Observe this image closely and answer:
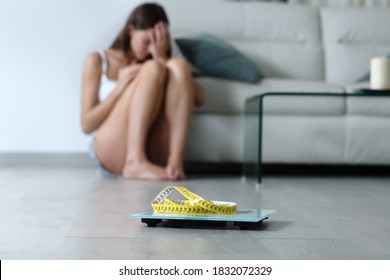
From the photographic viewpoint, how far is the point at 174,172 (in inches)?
125

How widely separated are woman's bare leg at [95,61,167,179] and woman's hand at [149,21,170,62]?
0.20 metres

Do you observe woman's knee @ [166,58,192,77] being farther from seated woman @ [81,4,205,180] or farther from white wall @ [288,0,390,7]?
white wall @ [288,0,390,7]

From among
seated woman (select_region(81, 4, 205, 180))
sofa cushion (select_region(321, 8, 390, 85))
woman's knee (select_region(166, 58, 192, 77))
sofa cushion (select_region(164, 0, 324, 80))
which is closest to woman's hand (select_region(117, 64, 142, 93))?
seated woman (select_region(81, 4, 205, 180))

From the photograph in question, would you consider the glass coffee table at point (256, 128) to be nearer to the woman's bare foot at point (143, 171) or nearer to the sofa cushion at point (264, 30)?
the woman's bare foot at point (143, 171)

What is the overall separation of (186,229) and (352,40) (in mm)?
2790

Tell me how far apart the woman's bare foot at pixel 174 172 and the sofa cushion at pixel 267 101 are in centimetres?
45

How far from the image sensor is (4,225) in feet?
5.81

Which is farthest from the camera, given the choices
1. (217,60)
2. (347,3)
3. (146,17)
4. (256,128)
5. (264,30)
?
(347,3)

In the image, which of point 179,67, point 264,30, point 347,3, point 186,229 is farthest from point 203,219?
point 347,3

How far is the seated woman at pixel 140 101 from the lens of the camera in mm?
3178

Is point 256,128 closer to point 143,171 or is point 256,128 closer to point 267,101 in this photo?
point 267,101

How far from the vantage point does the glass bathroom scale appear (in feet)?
5.51

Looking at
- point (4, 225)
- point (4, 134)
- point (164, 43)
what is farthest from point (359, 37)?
point (4, 225)

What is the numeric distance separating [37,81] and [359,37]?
1855 mm
